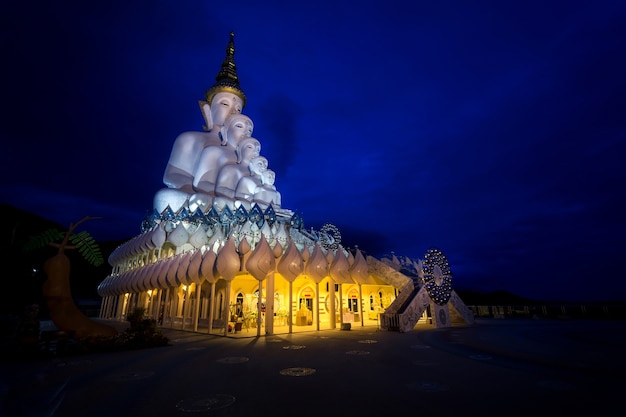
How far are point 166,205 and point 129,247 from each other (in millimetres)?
5964

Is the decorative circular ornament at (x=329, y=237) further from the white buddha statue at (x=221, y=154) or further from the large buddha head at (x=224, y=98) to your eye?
the large buddha head at (x=224, y=98)

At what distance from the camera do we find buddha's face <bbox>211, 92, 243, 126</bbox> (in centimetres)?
3600

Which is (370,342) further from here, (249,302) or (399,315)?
(249,302)

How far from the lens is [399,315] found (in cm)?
1647

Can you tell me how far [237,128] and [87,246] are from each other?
2483 cm

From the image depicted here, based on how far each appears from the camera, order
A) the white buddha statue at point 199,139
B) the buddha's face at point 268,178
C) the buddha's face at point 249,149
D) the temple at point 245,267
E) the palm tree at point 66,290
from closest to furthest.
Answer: the palm tree at point 66,290 → the temple at point 245,267 → the white buddha statue at point 199,139 → the buddha's face at point 268,178 → the buddha's face at point 249,149

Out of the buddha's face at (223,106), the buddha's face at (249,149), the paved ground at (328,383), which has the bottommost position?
the paved ground at (328,383)

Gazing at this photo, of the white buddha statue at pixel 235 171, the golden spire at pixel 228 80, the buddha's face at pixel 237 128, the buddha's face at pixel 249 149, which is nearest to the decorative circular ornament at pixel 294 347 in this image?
the white buddha statue at pixel 235 171

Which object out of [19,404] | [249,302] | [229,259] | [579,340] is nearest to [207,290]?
[249,302]

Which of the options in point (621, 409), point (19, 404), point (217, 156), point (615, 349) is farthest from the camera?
point (217, 156)

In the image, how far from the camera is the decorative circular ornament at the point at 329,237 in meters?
19.8

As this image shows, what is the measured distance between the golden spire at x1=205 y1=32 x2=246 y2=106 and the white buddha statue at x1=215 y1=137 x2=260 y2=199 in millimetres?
9453

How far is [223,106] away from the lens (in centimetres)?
3641

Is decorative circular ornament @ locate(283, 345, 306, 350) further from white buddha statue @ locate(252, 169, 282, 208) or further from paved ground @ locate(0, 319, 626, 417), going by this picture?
white buddha statue @ locate(252, 169, 282, 208)
